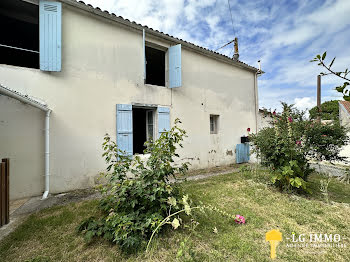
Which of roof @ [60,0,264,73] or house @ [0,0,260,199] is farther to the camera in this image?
roof @ [60,0,264,73]

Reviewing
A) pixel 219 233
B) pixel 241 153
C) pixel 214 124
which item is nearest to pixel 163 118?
pixel 214 124

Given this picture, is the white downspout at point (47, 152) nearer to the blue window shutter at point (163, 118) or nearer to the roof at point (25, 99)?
the roof at point (25, 99)

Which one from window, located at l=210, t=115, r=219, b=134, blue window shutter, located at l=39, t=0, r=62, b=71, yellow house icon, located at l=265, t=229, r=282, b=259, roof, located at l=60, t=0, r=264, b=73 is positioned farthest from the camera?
window, located at l=210, t=115, r=219, b=134

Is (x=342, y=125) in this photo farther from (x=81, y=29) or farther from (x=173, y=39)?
(x=81, y=29)

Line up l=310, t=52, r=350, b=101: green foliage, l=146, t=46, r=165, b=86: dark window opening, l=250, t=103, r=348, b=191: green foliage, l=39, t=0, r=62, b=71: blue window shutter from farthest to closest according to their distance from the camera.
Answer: l=146, t=46, r=165, b=86: dark window opening, l=39, t=0, r=62, b=71: blue window shutter, l=250, t=103, r=348, b=191: green foliage, l=310, t=52, r=350, b=101: green foliage

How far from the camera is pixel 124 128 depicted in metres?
5.22

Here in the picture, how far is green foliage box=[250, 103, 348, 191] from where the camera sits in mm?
3664

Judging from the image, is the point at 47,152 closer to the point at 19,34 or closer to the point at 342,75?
the point at 342,75

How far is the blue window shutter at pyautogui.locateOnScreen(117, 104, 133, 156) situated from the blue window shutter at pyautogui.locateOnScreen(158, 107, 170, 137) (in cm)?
110

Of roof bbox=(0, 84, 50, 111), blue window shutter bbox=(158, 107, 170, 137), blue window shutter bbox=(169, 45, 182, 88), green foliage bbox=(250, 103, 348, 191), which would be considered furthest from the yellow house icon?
blue window shutter bbox=(169, 45, 182, 88)

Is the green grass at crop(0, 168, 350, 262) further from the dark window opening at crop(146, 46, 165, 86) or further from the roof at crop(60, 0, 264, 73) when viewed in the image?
the dark window opening at crop(146, 46, 165, 86)

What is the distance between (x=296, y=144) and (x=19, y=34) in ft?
32.8

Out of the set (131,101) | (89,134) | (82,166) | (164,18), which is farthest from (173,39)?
(82,166)

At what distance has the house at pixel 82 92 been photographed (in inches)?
156
